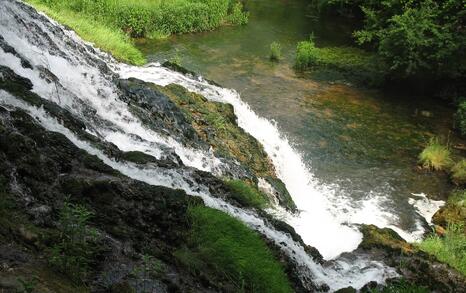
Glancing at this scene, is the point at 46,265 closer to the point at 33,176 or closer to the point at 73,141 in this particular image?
the point at 33,176

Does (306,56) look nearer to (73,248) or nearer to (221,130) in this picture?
(221,130)

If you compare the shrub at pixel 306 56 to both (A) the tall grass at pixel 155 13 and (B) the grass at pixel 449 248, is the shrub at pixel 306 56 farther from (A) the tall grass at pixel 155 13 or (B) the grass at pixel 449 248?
(B) the grass at pixel 449 248

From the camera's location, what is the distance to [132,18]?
877 inches

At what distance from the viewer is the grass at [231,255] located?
19.0 ft

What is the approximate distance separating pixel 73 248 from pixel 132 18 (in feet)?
62.8

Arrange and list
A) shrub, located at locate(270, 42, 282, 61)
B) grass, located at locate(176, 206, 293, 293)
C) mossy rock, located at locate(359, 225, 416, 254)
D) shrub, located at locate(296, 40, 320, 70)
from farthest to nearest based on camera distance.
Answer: shrub, located at locate(270, 42, 282, 61) → shrub, located at locate(296, 40, 320, 70) → mossy rock, located at locate(359, 225, 416, 254) → grass, located at locate(176, 206, 293, 293)

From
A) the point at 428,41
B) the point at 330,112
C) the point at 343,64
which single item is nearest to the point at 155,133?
the point at 330,112

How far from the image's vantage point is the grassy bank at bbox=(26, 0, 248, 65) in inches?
670

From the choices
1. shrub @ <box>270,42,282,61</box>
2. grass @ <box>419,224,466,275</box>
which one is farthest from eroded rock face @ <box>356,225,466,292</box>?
shrub @ <box>270,42,282,61</box>

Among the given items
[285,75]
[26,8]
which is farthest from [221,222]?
[285,75]

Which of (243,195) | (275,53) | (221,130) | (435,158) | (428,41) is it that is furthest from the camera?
(275,53)

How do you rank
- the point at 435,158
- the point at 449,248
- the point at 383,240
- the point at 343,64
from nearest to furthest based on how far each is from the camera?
1. the point at 383,240
2. the point at 449,248
3. the point at 435,158
4. the point at 343,64

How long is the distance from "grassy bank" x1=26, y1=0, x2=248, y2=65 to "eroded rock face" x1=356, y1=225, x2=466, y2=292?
979 centimetres

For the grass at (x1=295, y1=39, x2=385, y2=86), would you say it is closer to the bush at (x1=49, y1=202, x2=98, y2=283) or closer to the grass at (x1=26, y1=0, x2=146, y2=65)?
the grass at (x1=26, y1=0, x2=146, y2=65)
